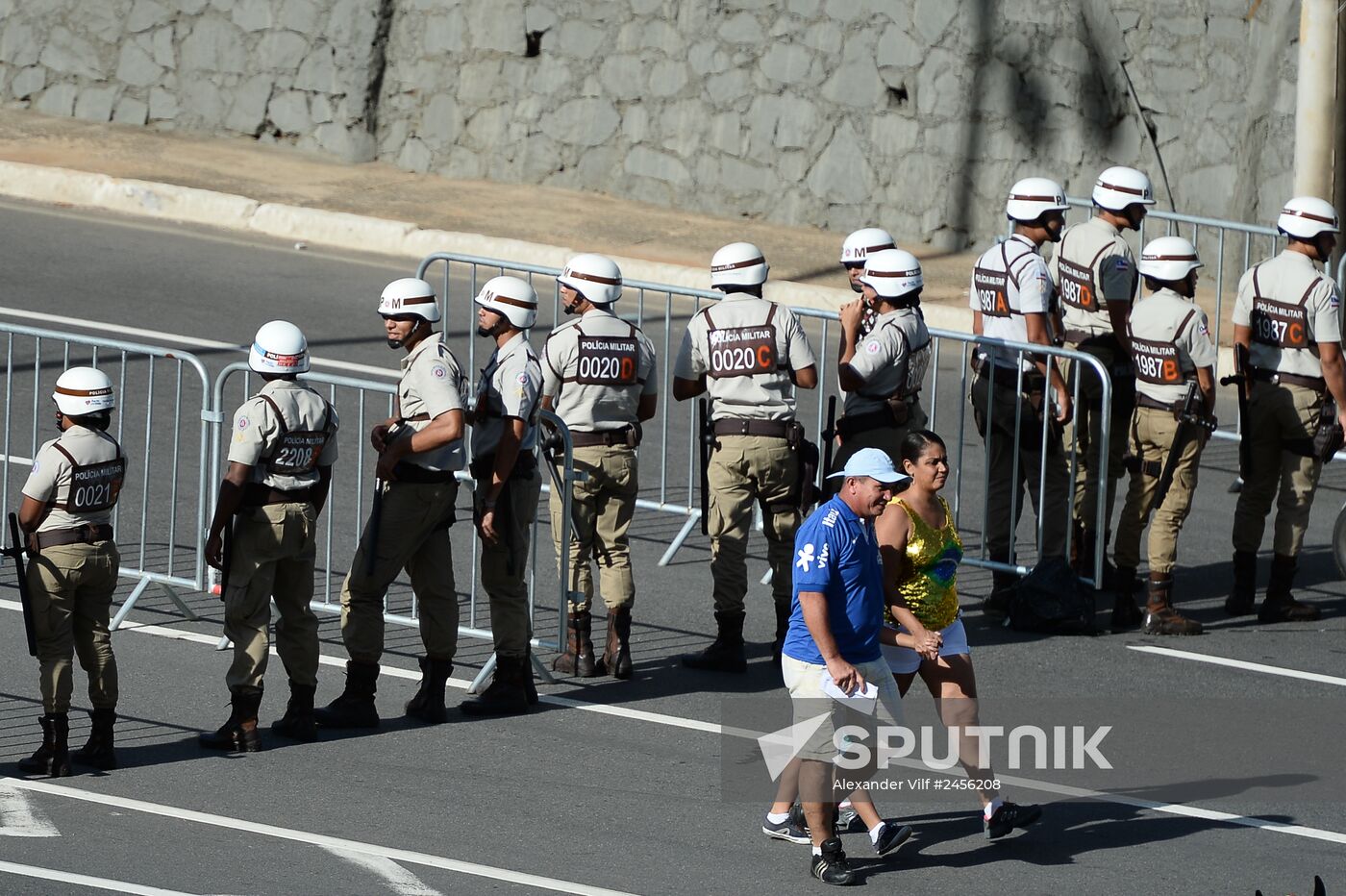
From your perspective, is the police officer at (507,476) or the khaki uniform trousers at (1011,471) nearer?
the police officer at (507,476)

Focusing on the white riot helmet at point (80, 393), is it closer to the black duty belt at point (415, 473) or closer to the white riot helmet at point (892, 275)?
the black duty belt at point (415, 473)

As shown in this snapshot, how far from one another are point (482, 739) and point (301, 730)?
29.5 inches

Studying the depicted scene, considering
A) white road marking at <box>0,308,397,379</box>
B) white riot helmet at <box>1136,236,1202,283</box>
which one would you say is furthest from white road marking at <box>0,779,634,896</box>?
white road marking at <box>0,308,397,379</box>

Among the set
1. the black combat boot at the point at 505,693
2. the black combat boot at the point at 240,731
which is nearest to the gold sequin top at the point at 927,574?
the black combat boot at the point at 505,693

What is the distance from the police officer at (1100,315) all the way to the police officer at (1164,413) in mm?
341

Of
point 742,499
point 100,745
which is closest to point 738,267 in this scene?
point 742,499

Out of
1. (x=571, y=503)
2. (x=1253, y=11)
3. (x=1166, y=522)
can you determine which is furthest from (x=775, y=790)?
(x=1253, y=11)

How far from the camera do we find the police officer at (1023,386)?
1057 cm

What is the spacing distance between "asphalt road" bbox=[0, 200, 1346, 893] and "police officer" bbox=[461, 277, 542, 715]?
245 millimetres

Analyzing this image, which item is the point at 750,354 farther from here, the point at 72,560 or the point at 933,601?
the point at 72,560

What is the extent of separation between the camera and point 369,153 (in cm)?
2041

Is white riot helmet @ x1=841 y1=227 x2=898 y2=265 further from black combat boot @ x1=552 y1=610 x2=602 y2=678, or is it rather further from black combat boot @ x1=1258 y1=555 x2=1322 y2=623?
black combat boot @ x1=1258 y1=555 x2=1322 y2=623

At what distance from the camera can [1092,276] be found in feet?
36.2

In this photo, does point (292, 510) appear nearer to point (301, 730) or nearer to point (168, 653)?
point (301, 730)
